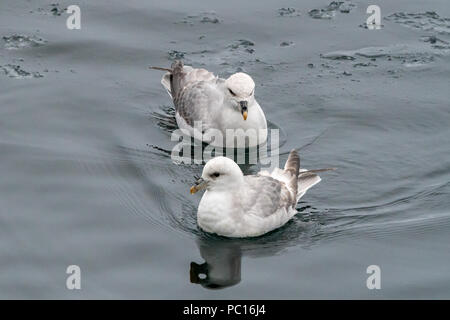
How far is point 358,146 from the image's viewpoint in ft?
33.3

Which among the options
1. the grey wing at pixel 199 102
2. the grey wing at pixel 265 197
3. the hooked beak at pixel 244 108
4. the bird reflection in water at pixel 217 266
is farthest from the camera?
the grey wing at pixel 199 102

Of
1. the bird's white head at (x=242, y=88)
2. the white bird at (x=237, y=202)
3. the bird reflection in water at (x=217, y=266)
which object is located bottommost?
the bird reflection in water at (x=217, y=266)

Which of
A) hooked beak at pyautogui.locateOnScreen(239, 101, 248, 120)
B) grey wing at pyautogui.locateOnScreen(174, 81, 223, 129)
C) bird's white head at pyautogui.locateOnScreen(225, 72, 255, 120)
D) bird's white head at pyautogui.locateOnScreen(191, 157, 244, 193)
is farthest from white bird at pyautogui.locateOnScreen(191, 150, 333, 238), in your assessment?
grey wing at pyautogui.locateOnScreen(174, 81, 223, 129)

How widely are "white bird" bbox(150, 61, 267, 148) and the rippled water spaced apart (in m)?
0.28

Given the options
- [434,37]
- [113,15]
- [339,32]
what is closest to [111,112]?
[113,15]

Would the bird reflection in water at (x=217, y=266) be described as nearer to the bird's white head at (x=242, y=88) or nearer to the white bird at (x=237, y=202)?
the white bird at (x=237, y=202)

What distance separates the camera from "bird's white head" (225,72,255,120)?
10055 mm

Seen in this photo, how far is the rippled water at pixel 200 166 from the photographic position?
26.4 ft

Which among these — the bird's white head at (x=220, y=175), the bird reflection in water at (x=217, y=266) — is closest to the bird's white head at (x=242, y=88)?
the bird's white head at (x=220, y=175)

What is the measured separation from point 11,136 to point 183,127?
1906 mm

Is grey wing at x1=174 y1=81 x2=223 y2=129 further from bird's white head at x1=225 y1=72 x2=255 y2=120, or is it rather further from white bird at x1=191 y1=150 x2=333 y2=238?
white bird at x1=191 y1=150 x2=333 y2=238

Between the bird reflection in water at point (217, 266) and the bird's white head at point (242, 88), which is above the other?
the bird's white head at point (242, 88)

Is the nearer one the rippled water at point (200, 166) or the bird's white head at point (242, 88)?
the rippled water at point (200, 166)
